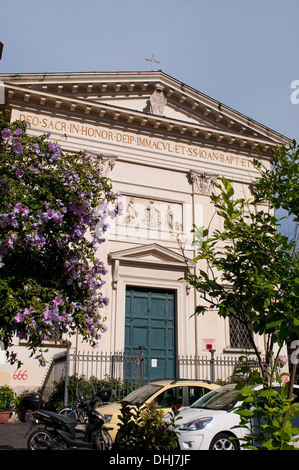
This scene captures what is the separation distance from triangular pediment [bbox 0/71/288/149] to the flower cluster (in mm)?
10664

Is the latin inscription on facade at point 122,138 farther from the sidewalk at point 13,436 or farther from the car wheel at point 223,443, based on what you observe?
the car wheel at point 223,443

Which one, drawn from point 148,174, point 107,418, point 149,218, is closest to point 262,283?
point 107,418

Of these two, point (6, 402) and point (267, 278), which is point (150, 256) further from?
point (267, 278)

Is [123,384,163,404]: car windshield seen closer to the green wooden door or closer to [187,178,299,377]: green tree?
[187,178,299,377]: green tree

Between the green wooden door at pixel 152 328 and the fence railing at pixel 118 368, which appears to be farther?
the green wooden door at pixel 152 328

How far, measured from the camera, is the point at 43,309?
723 cm

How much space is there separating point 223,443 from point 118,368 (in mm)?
9392

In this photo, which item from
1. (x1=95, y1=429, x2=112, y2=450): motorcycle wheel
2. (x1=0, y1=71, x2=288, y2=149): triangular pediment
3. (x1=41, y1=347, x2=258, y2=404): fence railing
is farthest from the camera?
(x1=0, y1=71, x2=288, y2=149): triangular pediment

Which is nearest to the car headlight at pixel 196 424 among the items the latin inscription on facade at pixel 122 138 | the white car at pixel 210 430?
the white car at pixel 210 430

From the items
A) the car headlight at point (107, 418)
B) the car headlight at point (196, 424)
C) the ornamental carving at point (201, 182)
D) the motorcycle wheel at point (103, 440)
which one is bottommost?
the motorcycle wheel at point (103, 440)

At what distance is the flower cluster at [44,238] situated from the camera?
7238 millimetres

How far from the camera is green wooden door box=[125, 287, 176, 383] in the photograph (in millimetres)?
18422

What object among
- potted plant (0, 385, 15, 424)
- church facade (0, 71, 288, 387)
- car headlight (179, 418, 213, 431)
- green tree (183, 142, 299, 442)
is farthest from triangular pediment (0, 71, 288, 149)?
green tree (183, 142, 299, 442)

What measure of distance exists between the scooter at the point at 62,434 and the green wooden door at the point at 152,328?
8.94 meters
